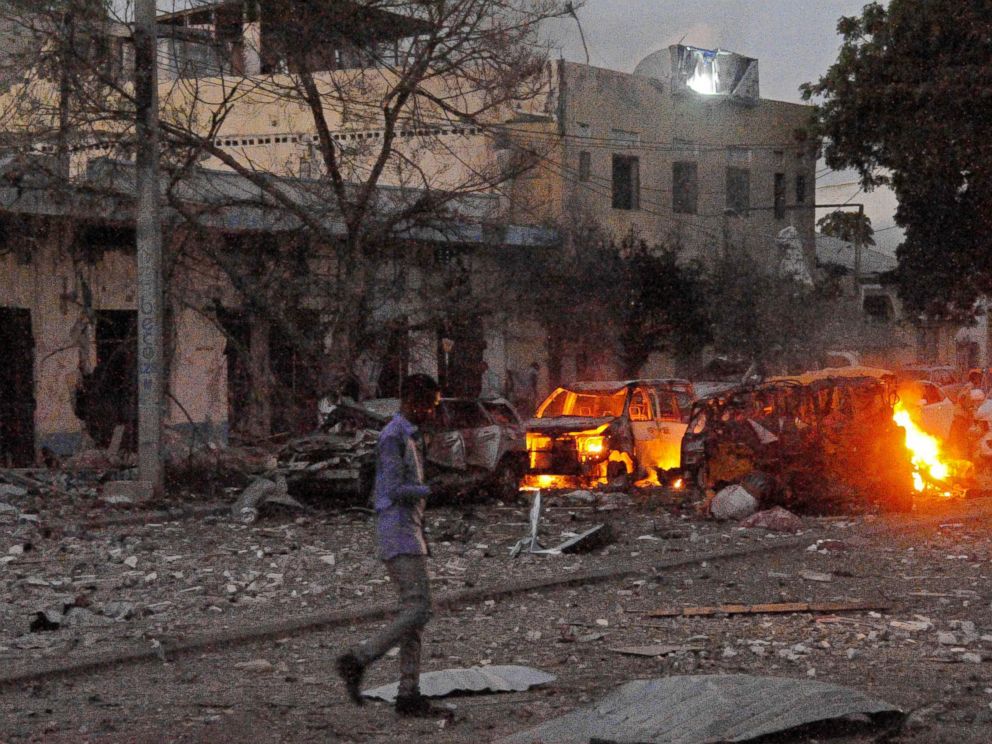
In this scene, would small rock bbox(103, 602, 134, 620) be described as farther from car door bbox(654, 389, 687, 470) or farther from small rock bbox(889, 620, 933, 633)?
car door bbox(654, 389, 687, 470)

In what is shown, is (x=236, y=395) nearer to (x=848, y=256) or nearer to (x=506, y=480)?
(x=506, y=480)

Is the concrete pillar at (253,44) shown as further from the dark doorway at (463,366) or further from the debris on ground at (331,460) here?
the dark doorway at (463,366)

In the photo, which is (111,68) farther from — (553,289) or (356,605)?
(553,289)

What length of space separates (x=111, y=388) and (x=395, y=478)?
68.1 feet

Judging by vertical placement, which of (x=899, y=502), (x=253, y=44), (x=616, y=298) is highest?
(x=253, y=44)

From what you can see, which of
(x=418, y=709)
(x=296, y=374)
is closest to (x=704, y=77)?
(x=296, y=374)

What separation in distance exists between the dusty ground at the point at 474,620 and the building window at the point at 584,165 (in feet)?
72.8

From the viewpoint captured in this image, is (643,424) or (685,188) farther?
(685,188)

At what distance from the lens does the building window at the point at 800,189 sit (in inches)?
1900

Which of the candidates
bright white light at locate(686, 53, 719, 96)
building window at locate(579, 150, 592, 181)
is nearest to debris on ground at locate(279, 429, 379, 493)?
building window at locate(579, 150, 592, 181)

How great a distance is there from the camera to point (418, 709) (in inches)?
310

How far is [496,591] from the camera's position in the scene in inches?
494

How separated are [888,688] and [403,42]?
46.7 feet

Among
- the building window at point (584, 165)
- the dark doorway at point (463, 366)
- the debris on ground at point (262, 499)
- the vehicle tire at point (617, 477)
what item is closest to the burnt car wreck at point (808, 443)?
the vehicle tire at point (617, 477)
